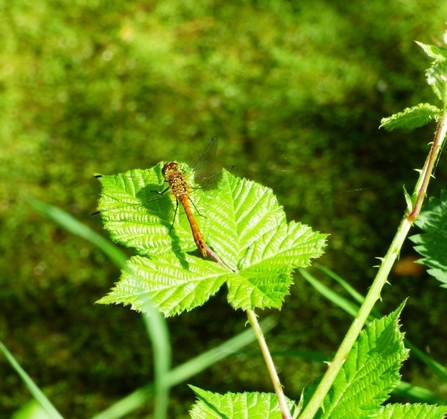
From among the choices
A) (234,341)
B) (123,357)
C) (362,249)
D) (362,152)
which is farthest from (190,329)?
(234,341)

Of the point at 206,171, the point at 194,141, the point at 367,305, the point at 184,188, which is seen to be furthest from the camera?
the point at 194,141

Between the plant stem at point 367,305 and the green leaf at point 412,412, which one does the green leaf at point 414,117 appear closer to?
the plant stem at point 367,305

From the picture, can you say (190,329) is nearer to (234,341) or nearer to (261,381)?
(261,381)

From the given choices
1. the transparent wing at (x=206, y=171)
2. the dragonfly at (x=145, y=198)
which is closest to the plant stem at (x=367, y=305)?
the dragonfly at (x=145, y=198)

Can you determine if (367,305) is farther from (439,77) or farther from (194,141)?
(194,141)

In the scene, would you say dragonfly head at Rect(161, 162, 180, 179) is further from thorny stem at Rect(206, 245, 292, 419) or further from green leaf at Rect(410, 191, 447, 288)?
green leaf at Rect(410, 191, 447, 288)

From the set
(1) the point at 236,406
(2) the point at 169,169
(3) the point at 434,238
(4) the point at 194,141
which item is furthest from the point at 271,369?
(4) the point at 194,141
